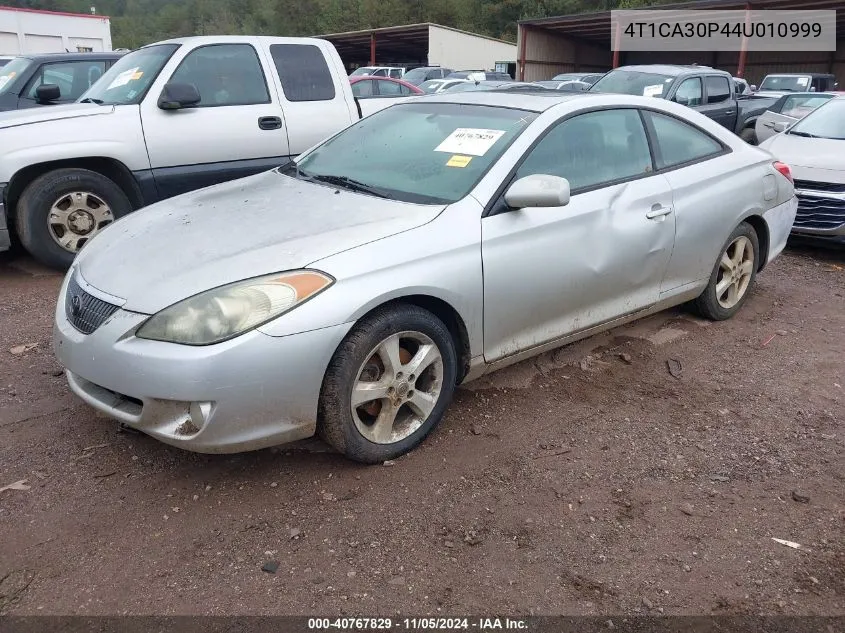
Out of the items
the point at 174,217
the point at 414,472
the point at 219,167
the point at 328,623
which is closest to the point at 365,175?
the point at 174,217

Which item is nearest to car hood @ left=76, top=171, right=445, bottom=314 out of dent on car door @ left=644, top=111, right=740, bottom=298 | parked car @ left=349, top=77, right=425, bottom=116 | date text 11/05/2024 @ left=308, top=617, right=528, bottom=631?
date text 11/05/2024 @ left=308, top=617, right=528, bottom=631

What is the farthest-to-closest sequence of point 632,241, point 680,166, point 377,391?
point 680,166 < point 632,241 < point 377,391

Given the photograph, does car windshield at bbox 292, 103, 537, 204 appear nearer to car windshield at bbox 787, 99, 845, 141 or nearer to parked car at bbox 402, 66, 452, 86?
car windshield at bbox 787, 99, 845, 141

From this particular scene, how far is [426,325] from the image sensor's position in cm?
312

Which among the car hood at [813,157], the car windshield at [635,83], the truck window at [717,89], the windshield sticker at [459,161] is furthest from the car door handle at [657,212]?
the truck window at [717,89]

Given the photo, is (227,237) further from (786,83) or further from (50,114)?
(786,83)

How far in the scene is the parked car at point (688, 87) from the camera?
1116cm

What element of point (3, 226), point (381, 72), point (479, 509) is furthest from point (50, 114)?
point (381, 72)

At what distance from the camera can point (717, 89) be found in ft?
40.7

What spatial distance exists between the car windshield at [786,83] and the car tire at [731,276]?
1811 centimetres

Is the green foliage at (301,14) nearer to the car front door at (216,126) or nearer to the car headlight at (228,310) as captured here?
the car front door at (216,126)

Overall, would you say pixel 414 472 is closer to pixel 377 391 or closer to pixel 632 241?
pixel 377 391

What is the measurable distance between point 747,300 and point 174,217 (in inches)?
165

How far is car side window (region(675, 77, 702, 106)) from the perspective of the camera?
11375 mm
